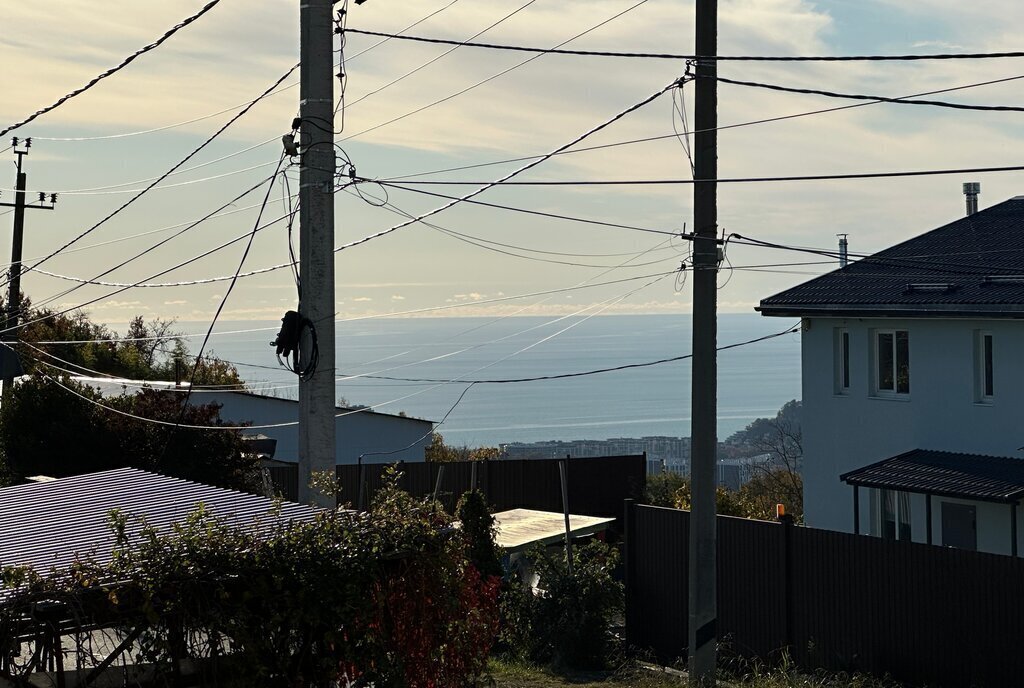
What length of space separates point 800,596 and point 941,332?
8589mm

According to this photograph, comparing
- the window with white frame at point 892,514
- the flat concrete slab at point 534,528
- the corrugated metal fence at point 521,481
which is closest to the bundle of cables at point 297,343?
the flat concrete slab at point 534,528

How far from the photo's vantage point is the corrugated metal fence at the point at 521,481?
2628 cm

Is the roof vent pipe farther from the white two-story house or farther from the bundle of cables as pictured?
the bundle of cables

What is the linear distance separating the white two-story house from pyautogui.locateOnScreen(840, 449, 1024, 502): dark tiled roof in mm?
25

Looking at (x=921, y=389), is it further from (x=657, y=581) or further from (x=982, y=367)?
(x=657, y=581)

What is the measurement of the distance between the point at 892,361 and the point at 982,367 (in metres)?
1.91

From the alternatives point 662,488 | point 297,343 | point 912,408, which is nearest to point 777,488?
point 662,488

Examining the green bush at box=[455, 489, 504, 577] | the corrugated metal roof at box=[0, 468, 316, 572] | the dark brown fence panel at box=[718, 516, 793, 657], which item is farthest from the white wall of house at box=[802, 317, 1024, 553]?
the corrugated metal roof at box=[0, 468, 316, 572]

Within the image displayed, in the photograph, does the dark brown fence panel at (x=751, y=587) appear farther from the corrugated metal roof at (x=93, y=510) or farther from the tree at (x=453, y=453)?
the tree at (x=453, y=453)

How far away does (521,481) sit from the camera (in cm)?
2850

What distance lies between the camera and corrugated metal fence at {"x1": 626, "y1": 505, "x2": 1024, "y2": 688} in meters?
12.3

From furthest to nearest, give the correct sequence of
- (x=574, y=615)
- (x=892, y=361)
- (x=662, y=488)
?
(x=662, y=488), (x=892, y=361), (x=574, y=615)

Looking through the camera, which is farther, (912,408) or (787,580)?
(912,408)

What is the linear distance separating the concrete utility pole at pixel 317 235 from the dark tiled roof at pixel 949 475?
11731 mm
